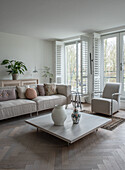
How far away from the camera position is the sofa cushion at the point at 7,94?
12.8 feet

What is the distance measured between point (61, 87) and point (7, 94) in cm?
171

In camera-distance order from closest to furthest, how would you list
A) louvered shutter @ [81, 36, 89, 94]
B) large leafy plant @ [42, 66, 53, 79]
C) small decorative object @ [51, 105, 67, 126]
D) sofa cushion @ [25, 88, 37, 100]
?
small decorative object @ [51, 105, 67, 126] < sofa cushion @ [25, 88, 37, 100] < louvered shutter @ [81, 36, 89, 94] < large leafy plant @ [42, 66, 53, 79]

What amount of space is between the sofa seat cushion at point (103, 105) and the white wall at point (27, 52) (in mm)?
3030

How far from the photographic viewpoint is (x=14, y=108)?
11.7ft

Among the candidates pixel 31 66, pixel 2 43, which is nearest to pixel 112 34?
pixel 31 66

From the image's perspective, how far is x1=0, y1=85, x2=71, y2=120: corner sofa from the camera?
3480 mm

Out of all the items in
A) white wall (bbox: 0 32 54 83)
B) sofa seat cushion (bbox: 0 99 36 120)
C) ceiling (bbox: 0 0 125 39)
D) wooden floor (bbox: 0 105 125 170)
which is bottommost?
wooden floor (bbox: 0 105 125 170)

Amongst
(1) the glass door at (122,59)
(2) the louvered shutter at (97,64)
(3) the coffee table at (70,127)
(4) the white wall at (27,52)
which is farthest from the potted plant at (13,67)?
(1) the glass door at (122,59)

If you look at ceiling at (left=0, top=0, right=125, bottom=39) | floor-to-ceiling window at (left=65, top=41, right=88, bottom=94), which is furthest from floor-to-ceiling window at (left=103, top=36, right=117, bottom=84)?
floor-to-ceiling window at (left=65, top=41, right=88, bottom=94)

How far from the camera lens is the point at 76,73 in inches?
245

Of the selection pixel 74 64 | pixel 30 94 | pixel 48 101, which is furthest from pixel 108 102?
pixel 74 64

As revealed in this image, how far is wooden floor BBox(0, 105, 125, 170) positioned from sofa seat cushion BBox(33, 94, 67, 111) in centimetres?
109

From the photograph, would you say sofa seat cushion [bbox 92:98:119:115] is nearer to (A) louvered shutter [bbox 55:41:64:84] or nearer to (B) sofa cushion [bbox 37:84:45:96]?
(B) sofa cushion [bbox 37:84:45:96]

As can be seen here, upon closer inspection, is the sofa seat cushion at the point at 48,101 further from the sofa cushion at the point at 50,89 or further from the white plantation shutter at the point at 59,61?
the white plantation shutter at the point at 59,61
